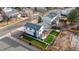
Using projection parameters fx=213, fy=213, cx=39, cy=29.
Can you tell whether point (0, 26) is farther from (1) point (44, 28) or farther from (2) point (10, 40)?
(1) point (44, 28)

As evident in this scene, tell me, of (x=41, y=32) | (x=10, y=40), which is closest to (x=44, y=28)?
(x=41, y=32)

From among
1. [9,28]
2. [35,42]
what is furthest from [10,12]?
[35,42]

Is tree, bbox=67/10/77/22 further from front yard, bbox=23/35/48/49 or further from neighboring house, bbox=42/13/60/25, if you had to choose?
front yard, bbox=23/35/48/49

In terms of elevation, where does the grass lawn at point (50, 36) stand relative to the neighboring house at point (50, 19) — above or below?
below

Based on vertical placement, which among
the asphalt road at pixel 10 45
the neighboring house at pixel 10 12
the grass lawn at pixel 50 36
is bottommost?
the asphalt road at pixel 10 45

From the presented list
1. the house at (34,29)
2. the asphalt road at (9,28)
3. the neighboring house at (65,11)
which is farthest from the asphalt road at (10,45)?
the neighboring house at (65,11)

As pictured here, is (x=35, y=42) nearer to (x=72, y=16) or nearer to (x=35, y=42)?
(x=35, y=42)

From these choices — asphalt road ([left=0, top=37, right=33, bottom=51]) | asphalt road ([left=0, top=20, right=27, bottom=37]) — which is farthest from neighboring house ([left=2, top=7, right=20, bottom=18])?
asphalt road ([left=0, top=37, right=33, bottom=51])

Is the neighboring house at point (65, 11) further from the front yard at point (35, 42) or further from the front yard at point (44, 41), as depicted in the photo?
the front yard at point (35, 42)
